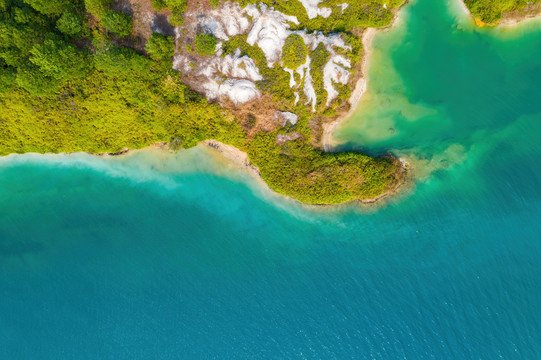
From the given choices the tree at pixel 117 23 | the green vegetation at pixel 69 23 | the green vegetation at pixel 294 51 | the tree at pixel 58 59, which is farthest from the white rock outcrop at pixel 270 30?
the tree at pixel 58 59

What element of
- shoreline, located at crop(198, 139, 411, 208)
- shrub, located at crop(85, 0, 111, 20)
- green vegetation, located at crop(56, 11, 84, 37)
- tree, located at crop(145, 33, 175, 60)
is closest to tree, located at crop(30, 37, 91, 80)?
green vegetation, located at crop(56, 11, 84, 37)

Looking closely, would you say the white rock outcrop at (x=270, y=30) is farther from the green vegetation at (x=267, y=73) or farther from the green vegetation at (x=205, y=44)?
the green vegetation at (x=205, y=44)

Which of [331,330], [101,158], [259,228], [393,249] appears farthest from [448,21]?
[101,158]

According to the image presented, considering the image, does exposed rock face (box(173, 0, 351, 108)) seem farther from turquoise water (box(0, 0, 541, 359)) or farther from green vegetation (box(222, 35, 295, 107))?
turquoise water (box(0, 0, 541, 359))

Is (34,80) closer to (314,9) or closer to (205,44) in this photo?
(205,44)

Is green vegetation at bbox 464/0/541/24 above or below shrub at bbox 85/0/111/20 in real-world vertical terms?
above
